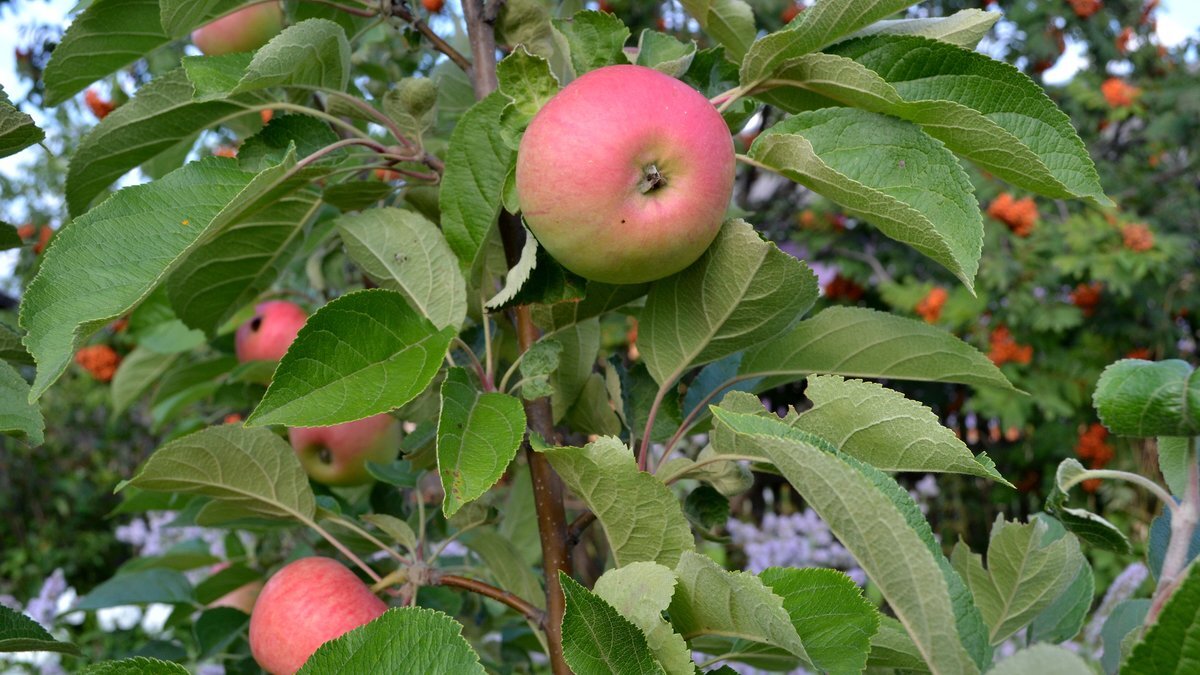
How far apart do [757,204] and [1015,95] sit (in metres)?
3.39

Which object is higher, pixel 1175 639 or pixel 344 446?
pixel 1175 639

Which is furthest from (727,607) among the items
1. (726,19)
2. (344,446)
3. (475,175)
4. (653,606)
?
(344,446)

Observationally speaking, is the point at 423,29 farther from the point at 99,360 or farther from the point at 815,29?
the point at 99,360

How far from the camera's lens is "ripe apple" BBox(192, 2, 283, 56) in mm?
1149

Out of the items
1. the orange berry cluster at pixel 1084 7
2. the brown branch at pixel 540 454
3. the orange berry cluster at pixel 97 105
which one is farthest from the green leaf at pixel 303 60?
the orange berry cluster at pixel 1084 7

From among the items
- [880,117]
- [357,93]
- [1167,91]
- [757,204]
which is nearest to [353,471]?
[357,93]

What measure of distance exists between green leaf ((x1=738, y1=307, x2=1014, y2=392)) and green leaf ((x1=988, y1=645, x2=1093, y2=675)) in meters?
0.34

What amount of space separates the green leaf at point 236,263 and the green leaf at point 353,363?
231 millimetres

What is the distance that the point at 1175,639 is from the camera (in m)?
0.40

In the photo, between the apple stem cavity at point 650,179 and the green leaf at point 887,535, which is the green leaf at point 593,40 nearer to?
the apple stem cavity at point 650,179

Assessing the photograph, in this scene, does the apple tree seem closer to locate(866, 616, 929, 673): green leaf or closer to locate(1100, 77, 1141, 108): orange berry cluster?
locate(866, 616, 929, 673): green leaf

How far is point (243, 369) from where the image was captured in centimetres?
118

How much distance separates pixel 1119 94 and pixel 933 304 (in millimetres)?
1148

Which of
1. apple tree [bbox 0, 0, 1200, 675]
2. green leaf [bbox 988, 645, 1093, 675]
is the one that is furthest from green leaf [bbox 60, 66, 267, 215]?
green leaf [bbox 988, 645, 1093, 675]
